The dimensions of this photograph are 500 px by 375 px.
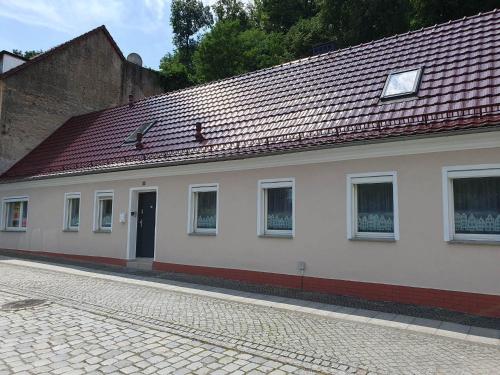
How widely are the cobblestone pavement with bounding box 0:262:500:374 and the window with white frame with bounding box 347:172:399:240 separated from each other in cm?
236

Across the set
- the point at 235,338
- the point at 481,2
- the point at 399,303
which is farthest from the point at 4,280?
the point at 481,2

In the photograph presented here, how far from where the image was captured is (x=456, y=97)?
27.1 feet

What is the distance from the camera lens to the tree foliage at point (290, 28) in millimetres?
22184

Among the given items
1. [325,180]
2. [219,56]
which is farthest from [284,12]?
[325,180]

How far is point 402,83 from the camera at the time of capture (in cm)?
948

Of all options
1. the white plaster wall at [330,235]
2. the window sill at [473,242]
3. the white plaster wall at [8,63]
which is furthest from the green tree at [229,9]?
the window sill at [473,242]

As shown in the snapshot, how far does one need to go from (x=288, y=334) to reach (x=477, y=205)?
4.09m

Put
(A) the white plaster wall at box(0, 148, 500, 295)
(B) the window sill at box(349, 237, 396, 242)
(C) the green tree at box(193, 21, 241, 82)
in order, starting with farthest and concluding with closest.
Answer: (C) the green tree at box(193, 21, 241, 82), (B) the window sill at box(349, 237, 396, 242), (A) the white plaster wall at box(0, 148, 500, 295)

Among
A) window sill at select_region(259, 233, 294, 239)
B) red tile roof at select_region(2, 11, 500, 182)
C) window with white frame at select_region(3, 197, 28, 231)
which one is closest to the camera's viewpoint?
red tile roof at select_region(2, 11, 500, 182)

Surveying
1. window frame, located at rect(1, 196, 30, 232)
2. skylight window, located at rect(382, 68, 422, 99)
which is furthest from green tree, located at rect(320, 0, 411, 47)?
window frame, located at rect(1, 196, 30, 232)

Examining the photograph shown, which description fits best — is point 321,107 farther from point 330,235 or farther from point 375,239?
point 375,239

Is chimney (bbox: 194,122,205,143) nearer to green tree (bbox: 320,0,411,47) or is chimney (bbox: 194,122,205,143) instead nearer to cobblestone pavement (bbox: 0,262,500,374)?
cobblestone pavement (bbox: 0,262,500,374)

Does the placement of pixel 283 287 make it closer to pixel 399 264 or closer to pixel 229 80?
pixel 399 264

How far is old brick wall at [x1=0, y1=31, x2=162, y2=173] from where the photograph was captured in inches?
709
